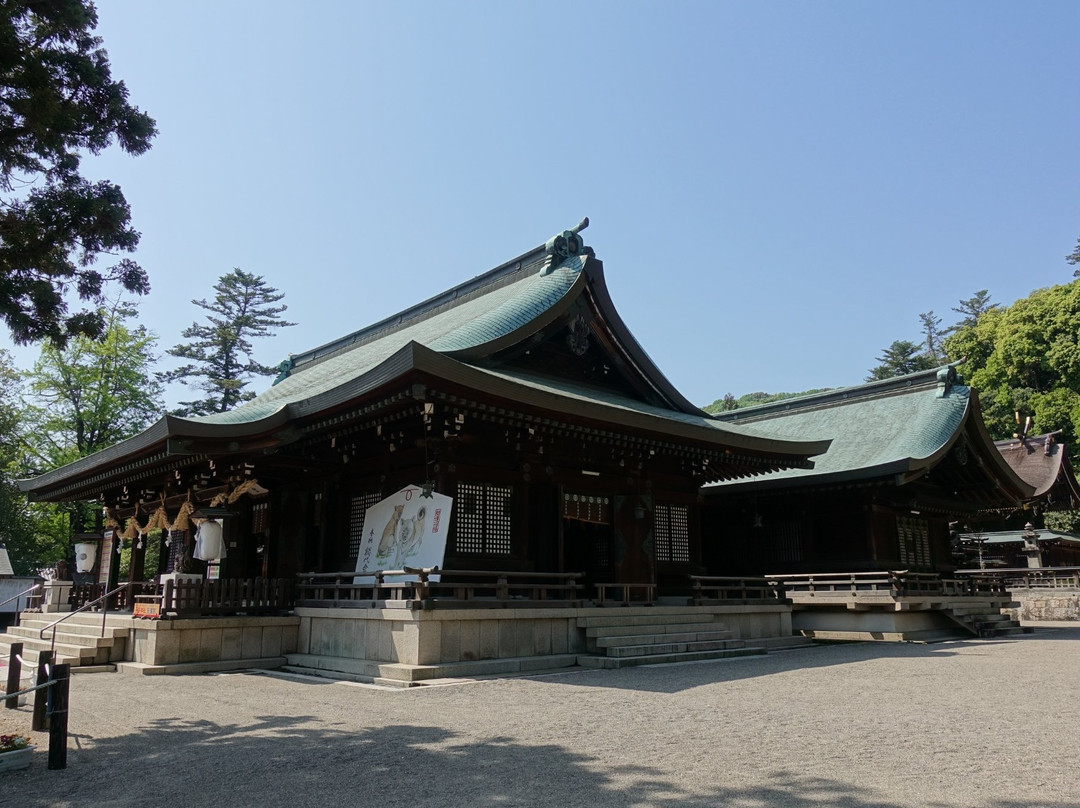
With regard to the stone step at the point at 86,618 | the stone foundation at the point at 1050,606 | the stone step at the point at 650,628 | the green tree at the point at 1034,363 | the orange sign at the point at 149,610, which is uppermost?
the green tree at the point at 1034,363

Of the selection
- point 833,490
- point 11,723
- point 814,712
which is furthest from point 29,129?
point 833,490

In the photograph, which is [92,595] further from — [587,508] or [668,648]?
[668,648]

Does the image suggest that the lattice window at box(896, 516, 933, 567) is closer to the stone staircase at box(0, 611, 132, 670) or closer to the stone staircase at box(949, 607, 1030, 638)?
the stone staircase at box(949, 607, 1030, 638)

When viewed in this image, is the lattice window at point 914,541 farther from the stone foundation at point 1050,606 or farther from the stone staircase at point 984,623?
the stone foundation at point 1050,606

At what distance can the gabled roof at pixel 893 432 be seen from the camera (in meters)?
19.9

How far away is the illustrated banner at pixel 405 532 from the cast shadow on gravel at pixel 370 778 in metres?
5.21

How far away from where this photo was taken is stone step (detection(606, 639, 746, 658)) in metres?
12.9

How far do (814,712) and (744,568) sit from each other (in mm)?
14557

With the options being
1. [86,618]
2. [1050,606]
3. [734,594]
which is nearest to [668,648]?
[734,594]

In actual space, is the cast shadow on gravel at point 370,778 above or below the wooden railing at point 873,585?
below

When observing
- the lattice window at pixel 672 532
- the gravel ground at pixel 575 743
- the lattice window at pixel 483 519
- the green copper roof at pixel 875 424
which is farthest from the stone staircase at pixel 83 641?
the green copper roof at pixel 875 424

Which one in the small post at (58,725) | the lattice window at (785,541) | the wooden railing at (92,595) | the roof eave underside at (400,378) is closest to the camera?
the small post at (58,725)

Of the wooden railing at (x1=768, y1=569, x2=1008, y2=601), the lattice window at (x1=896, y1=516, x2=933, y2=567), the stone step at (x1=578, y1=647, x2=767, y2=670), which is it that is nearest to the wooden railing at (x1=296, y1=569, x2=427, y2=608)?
the stone step at (x1=578, y1=647, x2=767, y2=670)

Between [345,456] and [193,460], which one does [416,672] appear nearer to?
[345,456]
